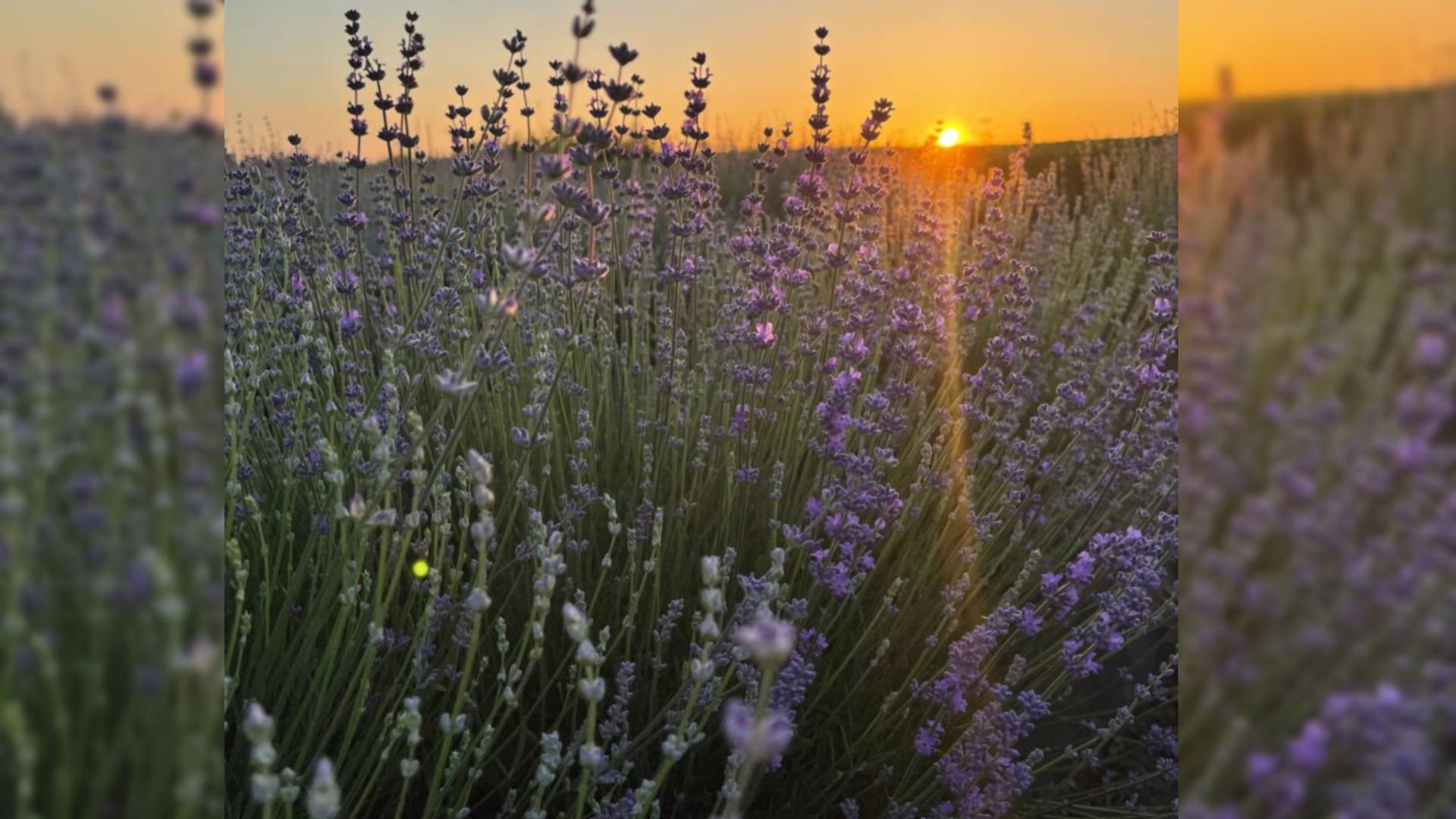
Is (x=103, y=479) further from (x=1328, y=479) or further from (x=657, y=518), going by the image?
(x=657, y=518)

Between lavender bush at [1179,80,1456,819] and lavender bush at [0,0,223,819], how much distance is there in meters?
0.44

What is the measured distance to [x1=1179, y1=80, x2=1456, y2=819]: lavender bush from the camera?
0.41 m

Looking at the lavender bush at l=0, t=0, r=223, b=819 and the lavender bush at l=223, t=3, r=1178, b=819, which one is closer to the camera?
the lavender bush at l=0, t=0, r=223, b=819

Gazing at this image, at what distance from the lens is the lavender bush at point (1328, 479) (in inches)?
16.3

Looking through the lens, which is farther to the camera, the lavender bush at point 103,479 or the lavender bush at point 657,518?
the lavender bush at point 657,518

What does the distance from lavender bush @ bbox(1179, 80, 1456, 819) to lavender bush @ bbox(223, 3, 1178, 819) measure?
528 mm

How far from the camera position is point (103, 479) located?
17.0 inches

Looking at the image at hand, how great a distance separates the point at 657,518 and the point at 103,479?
111cm

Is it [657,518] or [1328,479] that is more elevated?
[1328,479]

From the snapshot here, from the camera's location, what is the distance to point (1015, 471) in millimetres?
1950

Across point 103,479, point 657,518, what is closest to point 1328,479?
point 103,479

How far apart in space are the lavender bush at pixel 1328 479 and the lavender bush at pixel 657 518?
1.73 feet

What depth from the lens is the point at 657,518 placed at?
5.00ft

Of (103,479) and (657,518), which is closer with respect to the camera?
(103,479)
